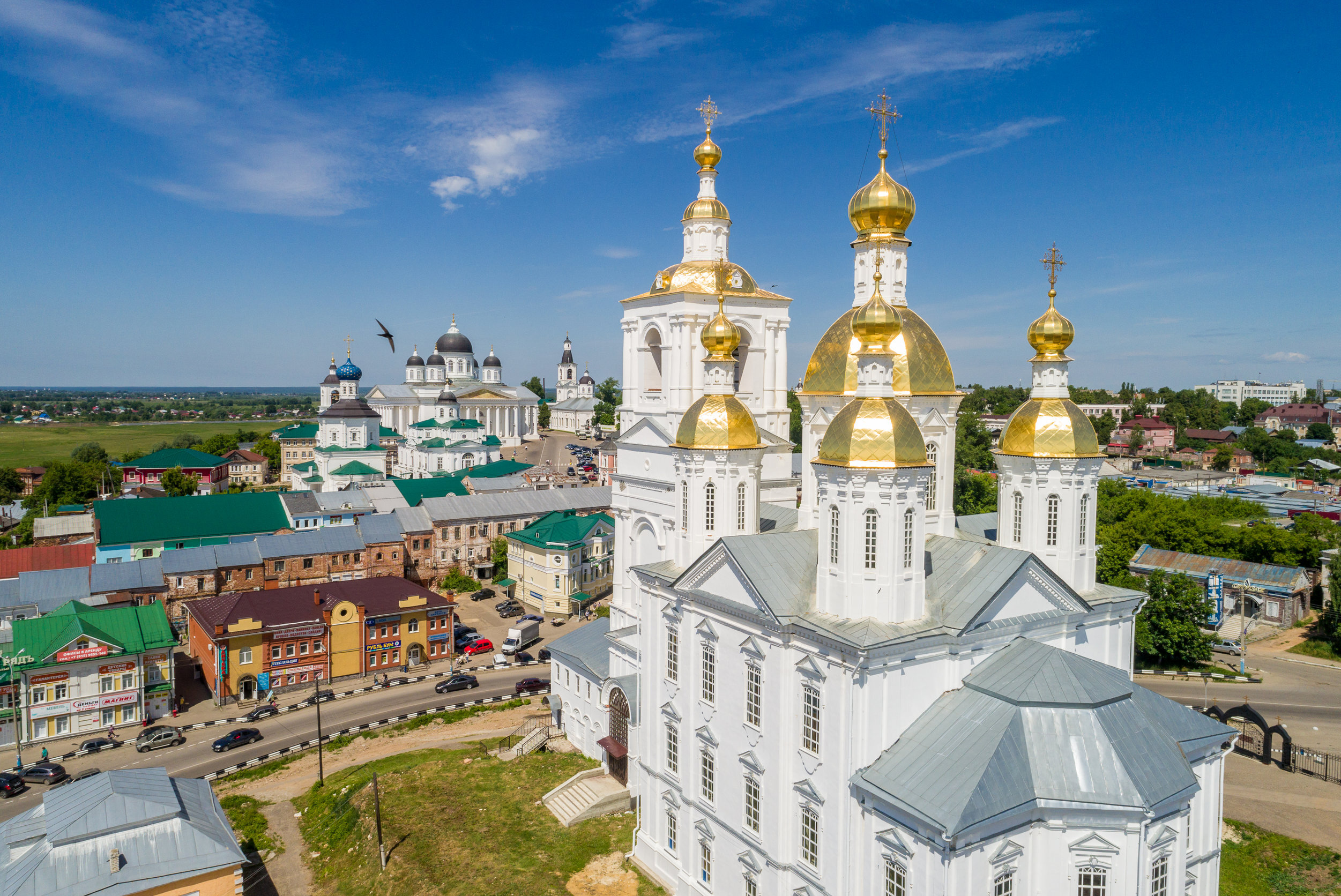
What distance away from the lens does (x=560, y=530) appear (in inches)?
2060

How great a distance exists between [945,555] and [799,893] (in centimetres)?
903

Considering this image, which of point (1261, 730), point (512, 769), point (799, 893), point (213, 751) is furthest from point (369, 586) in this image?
point (1261, 730)

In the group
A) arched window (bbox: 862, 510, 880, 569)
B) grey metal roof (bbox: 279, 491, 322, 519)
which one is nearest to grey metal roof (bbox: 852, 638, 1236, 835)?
arched window (bbox: 862, 510, 880, 569)

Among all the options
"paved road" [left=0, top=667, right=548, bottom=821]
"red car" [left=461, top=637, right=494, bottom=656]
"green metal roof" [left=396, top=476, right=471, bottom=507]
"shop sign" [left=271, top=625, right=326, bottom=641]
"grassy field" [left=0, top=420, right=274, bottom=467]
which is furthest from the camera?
"grassy field" [left=0, top=420, right=274, bottom=467]

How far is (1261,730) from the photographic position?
1191 inches

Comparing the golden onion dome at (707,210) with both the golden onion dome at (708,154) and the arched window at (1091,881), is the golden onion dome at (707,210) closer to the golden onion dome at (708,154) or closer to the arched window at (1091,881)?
the golden onion dome at (708,154)

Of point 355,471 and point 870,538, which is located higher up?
point 870,538

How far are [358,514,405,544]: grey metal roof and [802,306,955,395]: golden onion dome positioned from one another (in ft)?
123

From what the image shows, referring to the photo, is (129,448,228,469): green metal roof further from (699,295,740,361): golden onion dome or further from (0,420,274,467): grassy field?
(699,295,740,361): golden onion dome

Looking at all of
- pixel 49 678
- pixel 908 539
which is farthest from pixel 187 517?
pixel 908 539

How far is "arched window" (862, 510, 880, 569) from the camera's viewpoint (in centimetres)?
1847

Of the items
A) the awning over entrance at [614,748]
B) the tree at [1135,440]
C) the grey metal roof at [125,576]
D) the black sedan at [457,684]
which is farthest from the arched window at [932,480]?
the tree at [1135,440]

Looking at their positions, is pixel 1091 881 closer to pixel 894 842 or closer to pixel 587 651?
pixel 894 842

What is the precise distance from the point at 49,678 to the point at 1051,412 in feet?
131
